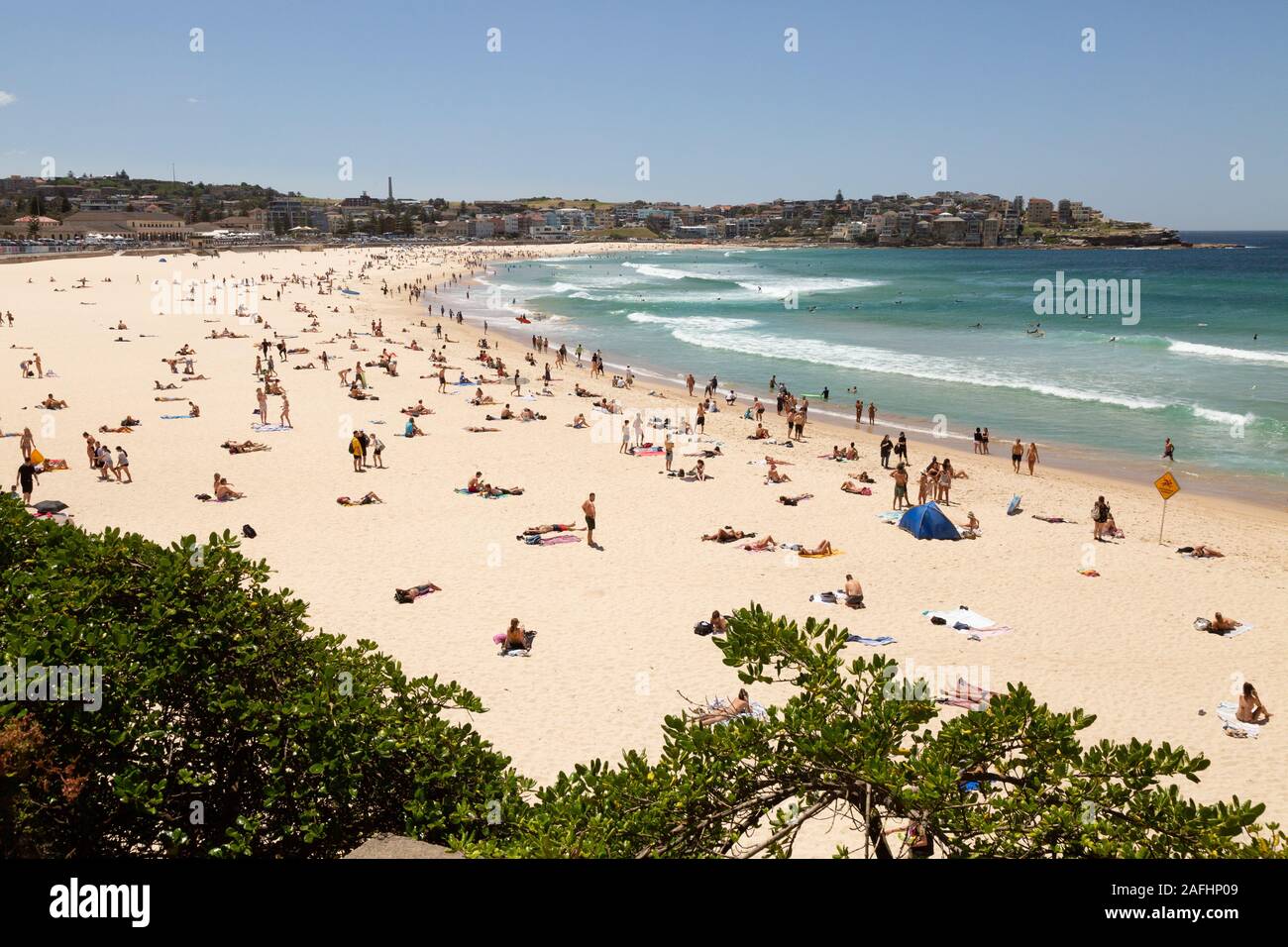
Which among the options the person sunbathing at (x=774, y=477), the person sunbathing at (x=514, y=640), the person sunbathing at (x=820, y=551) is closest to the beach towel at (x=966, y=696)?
the person sunbathing at (x=820, y=551)

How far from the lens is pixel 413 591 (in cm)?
1355

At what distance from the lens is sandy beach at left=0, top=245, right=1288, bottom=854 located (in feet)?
36.0

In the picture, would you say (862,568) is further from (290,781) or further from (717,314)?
(717,314)

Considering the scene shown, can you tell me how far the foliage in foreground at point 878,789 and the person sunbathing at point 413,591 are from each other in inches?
332

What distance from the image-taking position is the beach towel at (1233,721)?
399 inches

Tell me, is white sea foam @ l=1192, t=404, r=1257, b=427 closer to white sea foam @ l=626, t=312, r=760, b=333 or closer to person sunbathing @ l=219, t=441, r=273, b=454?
white sea foam @ l=626, t=312, r=760, b=333

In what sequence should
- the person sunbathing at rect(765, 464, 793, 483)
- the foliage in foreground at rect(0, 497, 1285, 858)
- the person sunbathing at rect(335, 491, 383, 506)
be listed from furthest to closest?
the person sunbathing at rect(765, 464, 793, 483)
the person sunbathing at rect(335, 491, 383, 506)
the foliage in foreground at rect(0, 497, 1285, 858)

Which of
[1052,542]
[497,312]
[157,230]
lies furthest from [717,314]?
[157,230]

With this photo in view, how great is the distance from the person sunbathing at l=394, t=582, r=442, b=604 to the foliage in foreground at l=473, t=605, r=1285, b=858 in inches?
332

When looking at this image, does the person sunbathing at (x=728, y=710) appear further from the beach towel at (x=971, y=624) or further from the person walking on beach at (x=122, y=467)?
the person walking on beach at (x=122, y=467)

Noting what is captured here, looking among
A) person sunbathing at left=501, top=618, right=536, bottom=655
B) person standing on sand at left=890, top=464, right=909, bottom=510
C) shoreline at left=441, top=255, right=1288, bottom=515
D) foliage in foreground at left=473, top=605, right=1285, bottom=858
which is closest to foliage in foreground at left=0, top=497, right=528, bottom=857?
foliage in foreground at left=473, top=605, right=1285, bottom=858

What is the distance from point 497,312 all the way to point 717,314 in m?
16.1

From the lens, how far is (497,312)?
62.6 m
